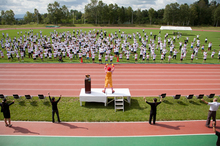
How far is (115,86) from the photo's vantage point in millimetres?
14047

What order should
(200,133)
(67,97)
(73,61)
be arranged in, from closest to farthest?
(200,133) → (67,97) → (73,61)

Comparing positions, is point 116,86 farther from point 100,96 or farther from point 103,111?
point 103,111

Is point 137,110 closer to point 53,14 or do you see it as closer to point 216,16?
point 53,14

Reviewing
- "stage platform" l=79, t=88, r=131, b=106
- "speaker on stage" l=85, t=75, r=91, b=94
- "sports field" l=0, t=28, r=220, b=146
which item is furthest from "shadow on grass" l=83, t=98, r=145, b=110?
"speaker on stage" l=85, t=75, r=91, b=94

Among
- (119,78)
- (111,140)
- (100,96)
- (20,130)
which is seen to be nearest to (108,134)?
(111,140)

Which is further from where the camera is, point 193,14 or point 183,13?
point 193,14

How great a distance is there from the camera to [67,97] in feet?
39.3

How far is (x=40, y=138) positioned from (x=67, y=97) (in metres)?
4.41

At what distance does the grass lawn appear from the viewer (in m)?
9.53

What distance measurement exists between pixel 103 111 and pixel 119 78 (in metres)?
6.22

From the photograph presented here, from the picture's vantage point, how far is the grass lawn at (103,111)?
953 cm

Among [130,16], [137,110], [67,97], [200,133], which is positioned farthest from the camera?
[130,16]

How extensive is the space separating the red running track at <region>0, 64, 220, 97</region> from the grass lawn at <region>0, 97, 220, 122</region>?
1446 mm

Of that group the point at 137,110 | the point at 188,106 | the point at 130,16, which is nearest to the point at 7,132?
the point at 137,110
